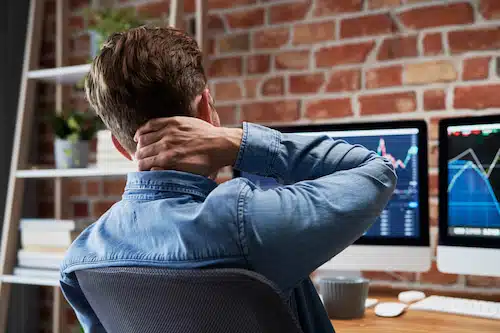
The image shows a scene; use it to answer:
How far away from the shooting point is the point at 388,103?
2191 mm

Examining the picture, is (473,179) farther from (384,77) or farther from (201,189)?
(201,189)

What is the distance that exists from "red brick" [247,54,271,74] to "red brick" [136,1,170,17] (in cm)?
47

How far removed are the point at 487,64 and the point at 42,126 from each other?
2.03 meters

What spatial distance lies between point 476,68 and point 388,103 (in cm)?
31

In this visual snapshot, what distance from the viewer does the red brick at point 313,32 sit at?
7.55 feet

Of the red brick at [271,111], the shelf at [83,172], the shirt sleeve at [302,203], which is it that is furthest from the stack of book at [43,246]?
the shirt sleeve at [302,203]

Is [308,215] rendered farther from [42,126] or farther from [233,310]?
[42,126]

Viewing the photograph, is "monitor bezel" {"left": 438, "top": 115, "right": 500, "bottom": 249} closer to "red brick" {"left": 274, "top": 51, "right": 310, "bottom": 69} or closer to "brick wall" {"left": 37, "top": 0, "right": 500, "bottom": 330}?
"brick wall" {"left": 37, "top": 0, "right": 500, "bottom": 330}

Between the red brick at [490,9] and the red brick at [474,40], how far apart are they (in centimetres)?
4

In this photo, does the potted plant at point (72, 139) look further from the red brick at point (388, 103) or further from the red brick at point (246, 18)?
the red brick at point (388, 103)

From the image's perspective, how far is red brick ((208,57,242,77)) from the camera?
8.17 feet

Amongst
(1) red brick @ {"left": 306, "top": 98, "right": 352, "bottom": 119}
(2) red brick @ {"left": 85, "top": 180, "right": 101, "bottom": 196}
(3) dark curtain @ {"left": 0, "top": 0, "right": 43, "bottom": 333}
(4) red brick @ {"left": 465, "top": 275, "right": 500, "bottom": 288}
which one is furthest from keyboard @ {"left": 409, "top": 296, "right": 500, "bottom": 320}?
(3) dark curtain @ {"left": 0, "top": 0, "right": 43, "bottom": 333}

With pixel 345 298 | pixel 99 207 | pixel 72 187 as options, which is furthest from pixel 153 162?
pixel 72 187

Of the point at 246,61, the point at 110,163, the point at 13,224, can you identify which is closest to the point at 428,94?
the point at 246,61
